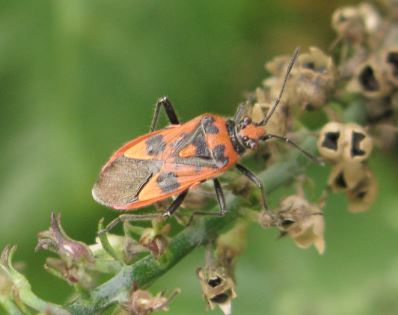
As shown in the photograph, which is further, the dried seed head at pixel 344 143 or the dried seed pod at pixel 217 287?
the dried seed head at pixel 344 143

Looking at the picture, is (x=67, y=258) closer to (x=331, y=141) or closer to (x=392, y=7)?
(x=331, y=141)

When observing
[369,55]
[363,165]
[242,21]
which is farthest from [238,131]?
[242,21]

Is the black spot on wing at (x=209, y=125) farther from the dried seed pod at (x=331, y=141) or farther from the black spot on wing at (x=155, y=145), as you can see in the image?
the dried seed pod at (x=331, y=141)

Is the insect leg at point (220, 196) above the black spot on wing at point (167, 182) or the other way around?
the other way around

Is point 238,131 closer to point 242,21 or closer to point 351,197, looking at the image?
point 351,197

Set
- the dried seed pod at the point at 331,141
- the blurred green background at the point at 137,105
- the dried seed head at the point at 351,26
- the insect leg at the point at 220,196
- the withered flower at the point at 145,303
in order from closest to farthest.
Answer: the withered flower at the point at 145,303 < the insect leg at the point at 220,196 < the dried seed pod at the point at 331,141 < the dried seed head at the point at 351,26 < the blurred green background at the point at 137,105

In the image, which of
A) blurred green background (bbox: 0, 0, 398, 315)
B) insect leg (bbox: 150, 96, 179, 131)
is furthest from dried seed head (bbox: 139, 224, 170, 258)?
blurred green background (bbox: 0, 0, 398, 315)

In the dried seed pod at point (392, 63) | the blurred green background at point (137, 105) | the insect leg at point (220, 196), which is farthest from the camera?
the blurred green background at point (137, 105)

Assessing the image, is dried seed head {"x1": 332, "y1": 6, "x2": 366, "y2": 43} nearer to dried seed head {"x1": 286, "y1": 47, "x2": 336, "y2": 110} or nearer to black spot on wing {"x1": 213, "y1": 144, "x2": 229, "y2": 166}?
dried seed head {"x1": 286, "y1": 47, "x2": 336, "y2": 110}

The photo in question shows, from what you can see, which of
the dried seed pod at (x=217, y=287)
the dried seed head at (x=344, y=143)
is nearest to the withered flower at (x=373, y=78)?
the dried seed head at (x=344, y=143)
